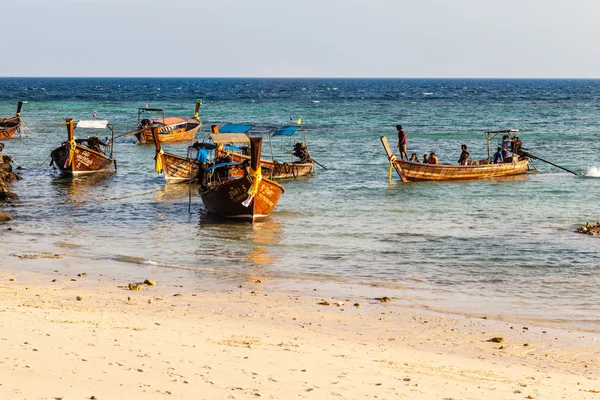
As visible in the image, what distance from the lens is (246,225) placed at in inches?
887

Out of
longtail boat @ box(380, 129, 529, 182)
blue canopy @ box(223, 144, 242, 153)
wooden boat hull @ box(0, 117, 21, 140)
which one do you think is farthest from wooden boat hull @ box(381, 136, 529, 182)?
wooden boat hull @ box(0, 117, 21, 140)

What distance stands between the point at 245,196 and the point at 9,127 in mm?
32583

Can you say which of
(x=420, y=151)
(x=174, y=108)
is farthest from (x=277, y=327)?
(x=174, y=108)

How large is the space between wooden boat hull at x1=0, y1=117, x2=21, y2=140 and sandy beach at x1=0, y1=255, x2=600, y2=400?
36.8 meters

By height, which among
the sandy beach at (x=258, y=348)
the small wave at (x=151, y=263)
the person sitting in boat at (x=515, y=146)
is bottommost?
the small wave at (x=151, y=263)

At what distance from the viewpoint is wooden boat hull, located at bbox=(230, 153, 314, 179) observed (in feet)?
100

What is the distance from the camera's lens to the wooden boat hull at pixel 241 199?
882 inches

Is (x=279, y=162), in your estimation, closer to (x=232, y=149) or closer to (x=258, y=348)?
(x=232, y=149)

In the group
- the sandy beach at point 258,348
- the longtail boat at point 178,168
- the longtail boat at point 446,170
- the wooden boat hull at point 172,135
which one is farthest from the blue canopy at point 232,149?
the sandy beach at point 258,348

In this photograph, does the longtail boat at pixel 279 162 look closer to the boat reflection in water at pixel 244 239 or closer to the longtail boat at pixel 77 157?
the boat reflection in water at pixel 244 239

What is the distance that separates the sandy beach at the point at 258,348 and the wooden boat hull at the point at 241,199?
757 cm

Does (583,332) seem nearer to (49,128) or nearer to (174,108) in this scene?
(49,128)

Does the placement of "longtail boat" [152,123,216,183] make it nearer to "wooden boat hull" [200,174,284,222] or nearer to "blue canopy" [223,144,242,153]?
"blue canopy" [223,144,242,153]

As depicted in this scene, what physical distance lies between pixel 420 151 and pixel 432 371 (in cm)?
3550
